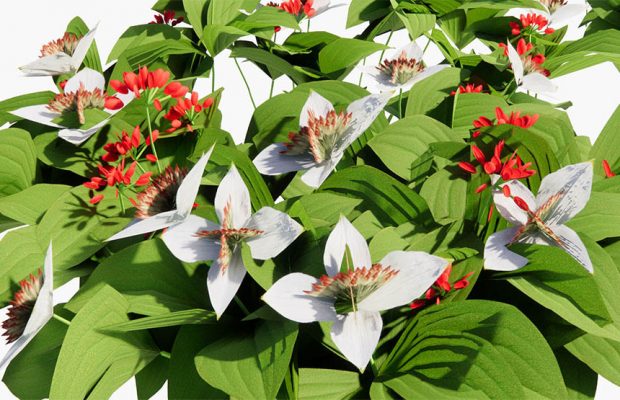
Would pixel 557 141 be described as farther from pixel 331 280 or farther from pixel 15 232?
pixel 15 232

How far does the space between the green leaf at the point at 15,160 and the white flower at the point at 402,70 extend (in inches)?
21.3

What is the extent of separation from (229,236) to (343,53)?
575 mm

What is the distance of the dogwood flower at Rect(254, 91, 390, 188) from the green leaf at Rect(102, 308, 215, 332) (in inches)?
8.3

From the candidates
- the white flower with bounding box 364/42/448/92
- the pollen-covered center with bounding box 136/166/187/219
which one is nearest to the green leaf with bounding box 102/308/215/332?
the pollen-covered center with bounding box 136/166/187/219

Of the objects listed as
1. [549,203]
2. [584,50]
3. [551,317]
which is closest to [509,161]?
[549,203]

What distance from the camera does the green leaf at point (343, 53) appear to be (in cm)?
139

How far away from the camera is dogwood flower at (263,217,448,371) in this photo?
0.87 metres

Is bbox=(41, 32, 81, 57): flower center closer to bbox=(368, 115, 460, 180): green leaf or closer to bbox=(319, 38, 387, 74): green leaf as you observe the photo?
bbox=(319, 38, 387, 74): green leaf

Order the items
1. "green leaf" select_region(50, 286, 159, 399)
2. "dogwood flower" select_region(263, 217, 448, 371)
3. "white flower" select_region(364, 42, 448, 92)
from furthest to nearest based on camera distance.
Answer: "white flower" select_region(364, 42, 448, 92) → "green leaf" select_region(50, 286, 159, 399) → "dogwood flower" select_region(263, 217, 448, 371)

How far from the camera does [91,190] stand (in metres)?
1.26

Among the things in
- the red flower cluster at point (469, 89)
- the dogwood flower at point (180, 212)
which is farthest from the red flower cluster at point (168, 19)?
the dogwood flower at point (180, 212)

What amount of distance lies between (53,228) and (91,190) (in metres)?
0.09

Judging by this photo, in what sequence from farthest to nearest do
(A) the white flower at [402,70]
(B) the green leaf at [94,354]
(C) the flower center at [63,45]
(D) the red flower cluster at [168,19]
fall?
(D) the red flower cluster at [168,19], (C) the flower center at [63,45], (A) the white flower at [402,70], (B) the green leaf at [94,354]

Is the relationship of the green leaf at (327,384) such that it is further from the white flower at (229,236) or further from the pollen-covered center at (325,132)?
the pollen-covered center at (325,132)
